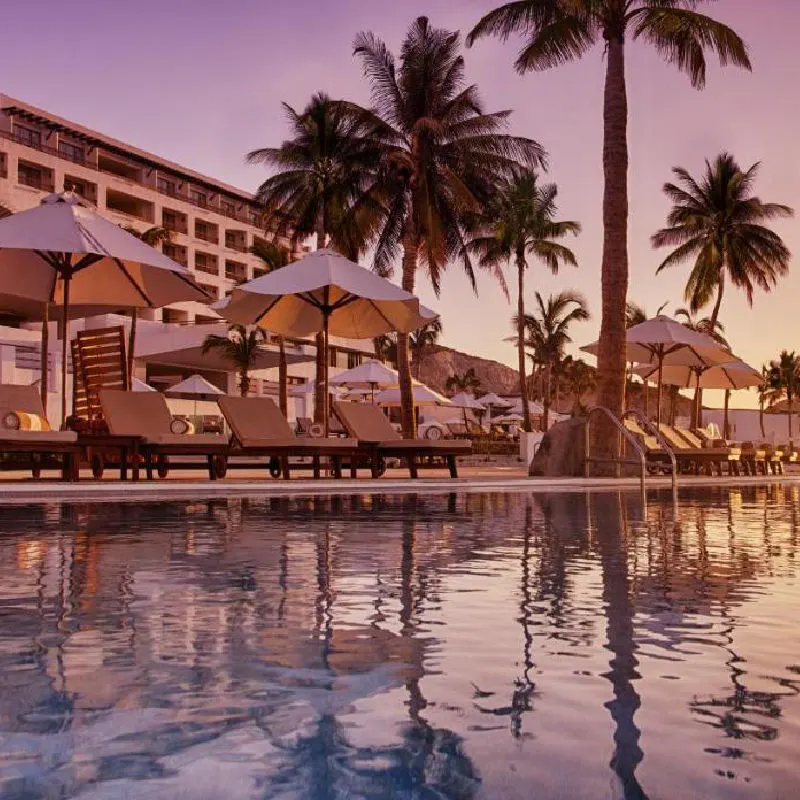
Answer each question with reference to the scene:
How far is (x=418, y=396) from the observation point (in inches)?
1380

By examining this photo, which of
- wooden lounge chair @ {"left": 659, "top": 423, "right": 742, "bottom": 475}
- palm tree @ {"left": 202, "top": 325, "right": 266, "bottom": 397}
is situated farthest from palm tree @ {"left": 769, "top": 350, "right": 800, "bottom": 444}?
wooden lounge chair @ {"left": 659, "top": 423, "right": 742, "bottom": 475}

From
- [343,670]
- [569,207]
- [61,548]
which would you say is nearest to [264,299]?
[61,548]

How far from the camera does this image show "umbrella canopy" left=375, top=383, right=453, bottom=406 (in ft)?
115

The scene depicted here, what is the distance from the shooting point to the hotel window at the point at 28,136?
56.7 metres

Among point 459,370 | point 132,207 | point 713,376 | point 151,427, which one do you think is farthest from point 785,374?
point 151,427

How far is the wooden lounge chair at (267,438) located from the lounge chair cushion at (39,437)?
229 centimetres

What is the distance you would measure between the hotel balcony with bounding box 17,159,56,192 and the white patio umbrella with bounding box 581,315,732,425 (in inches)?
1537

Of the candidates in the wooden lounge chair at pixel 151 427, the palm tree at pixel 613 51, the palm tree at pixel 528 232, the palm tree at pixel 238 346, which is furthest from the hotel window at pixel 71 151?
the wooden lounge chair at pixel 151 427

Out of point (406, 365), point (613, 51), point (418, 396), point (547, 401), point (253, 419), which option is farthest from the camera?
point (547, 401)

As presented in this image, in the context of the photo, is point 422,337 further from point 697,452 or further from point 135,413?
point 135,413

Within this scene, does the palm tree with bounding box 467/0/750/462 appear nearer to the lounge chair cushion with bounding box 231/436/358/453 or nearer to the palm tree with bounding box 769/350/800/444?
the lounge chair cushion with bounding box 231/436/358/453

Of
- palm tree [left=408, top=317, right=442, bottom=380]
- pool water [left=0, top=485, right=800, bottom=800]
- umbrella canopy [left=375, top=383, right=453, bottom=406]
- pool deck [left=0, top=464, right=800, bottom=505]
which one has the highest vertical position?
palm tree [left=408, top=317, right=442, bottom=380]

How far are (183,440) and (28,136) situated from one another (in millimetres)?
50085

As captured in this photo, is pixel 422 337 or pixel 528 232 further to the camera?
pixel 422 337
